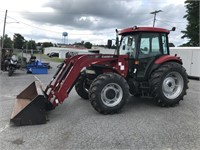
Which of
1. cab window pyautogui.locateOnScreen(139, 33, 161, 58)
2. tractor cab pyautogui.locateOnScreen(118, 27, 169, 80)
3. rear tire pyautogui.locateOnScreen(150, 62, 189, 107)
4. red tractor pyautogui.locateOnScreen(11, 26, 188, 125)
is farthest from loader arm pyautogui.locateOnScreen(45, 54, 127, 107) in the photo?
rear tire pyautogui.locateOnScreen(150, 62, 189, 107)

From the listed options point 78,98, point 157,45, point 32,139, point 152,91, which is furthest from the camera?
point 78,98

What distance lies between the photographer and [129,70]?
273 inches

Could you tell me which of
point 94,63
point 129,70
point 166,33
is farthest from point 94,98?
point 166,33

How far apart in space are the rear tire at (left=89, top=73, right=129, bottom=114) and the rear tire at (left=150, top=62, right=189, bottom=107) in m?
0.99

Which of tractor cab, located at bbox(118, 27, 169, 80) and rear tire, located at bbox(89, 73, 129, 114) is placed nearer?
rear tire, located at bbox(89, 73, 129, 114)

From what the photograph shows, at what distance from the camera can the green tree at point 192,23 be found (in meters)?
31.7

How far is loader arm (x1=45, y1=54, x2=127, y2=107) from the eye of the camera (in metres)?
5.86

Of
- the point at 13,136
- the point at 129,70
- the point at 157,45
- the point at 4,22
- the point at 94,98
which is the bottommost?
the point at 13,136

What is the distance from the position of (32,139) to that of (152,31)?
177 inches

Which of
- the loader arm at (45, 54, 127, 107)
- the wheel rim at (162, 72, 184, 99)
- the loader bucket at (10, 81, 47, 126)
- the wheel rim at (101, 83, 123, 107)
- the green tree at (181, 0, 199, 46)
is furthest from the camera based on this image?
the green tree at (181, 0, 199, 46)

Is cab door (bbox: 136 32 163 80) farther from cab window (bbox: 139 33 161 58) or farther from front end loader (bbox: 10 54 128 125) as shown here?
front end loader (bbox: 10 54 128 125)

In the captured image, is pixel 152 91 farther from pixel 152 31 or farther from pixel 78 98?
pixel 78 98

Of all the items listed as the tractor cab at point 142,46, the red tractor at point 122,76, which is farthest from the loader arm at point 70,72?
the tractor cab at point 142,46

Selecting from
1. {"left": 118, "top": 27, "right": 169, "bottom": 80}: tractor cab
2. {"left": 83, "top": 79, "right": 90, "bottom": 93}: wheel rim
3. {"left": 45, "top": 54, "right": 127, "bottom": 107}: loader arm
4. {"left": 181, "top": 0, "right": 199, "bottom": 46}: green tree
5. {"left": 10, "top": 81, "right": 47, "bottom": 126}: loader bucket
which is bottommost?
{"left": 10, "top": 81, "right": 47, "bottom": 126}: loader bucket
